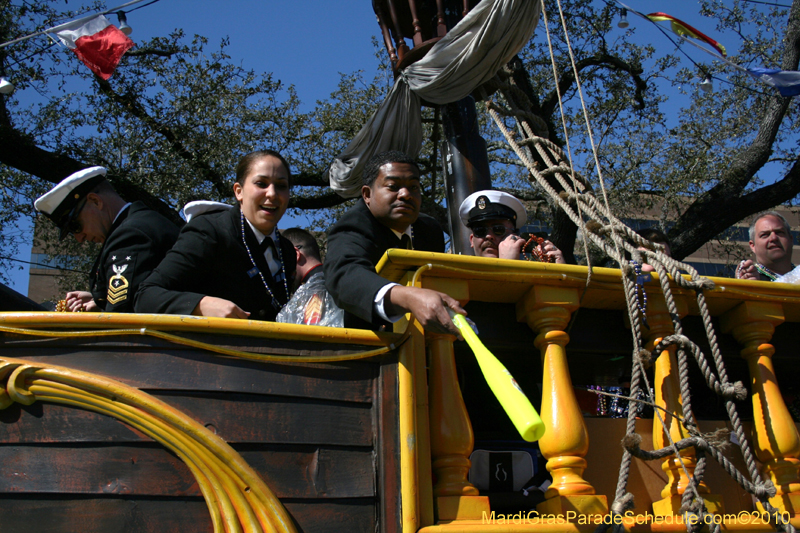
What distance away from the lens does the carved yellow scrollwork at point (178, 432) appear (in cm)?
172

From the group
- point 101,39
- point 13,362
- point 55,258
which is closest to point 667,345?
point 13,362

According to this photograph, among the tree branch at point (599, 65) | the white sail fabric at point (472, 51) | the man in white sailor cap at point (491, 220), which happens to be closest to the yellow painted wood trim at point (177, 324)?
the man in white sailor cap at point (491, 220)

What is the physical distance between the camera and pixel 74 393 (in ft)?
5.90

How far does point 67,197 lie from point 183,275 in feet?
3.24

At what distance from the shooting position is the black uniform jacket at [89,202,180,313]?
244 cm

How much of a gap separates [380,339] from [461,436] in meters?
0.37

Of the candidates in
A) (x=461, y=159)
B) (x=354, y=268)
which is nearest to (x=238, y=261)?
(x=354, y=268)

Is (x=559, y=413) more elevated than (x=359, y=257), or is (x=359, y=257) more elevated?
(x=359, y=257)

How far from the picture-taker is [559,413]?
6.47ft

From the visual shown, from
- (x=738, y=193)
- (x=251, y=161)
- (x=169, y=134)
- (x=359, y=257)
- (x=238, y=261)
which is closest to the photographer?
(x=359, y=257)

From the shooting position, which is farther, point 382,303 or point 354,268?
point 354,268

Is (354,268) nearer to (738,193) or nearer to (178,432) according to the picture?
(178,432)

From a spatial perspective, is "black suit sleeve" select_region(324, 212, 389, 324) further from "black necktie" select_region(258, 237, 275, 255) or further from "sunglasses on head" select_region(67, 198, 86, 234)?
"sunglasses on head" select_region(67, 198, 86, 234)

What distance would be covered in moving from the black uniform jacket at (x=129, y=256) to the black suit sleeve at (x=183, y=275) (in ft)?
0.72
